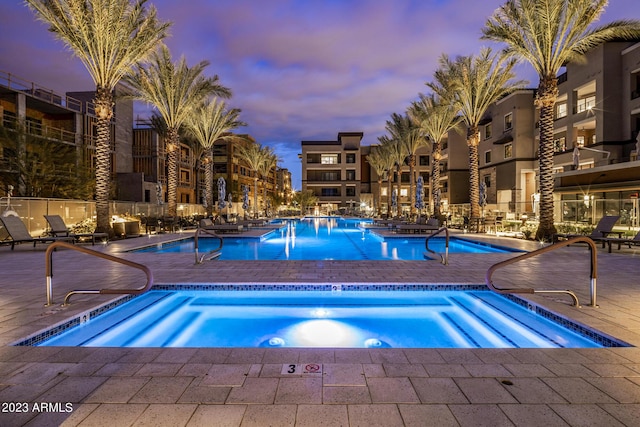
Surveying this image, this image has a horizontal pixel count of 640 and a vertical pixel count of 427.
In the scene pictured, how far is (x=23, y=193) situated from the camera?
24406 mm

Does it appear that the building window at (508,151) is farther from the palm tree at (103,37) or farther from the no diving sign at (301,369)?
the no diving sign at (301,369)

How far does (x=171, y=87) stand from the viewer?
2155 cm

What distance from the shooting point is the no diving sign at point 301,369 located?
3.30 m

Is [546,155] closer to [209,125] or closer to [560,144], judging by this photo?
[560,144]

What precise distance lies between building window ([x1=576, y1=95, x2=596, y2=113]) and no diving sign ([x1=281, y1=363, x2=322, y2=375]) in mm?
32747

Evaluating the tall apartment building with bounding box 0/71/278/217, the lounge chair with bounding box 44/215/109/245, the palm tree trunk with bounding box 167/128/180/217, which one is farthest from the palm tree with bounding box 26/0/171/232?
the tall apartment building with bounding box 0/71/278/217

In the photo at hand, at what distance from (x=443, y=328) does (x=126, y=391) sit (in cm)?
470

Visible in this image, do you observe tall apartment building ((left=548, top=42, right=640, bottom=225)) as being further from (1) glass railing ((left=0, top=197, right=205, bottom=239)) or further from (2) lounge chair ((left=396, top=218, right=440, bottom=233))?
(1) glass railing ((left=0, top=197, right=205, bottom=239))

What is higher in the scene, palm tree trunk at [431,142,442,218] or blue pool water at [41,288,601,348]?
palm tree trunk at [431,142,442,218]

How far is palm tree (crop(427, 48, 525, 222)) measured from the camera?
20525 millimetres

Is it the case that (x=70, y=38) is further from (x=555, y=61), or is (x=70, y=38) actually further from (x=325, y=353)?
(x=555, y=61)

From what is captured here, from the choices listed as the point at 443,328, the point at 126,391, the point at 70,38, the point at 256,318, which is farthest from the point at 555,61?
the point at 70,38

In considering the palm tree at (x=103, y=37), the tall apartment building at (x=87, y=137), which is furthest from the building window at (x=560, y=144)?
the tall apartment building at (x=87, y=137)

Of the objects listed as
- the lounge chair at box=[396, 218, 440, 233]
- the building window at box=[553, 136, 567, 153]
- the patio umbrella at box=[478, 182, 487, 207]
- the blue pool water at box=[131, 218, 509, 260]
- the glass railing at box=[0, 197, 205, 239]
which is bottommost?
the blue pool water at box=[131, 218, 509, 260]
